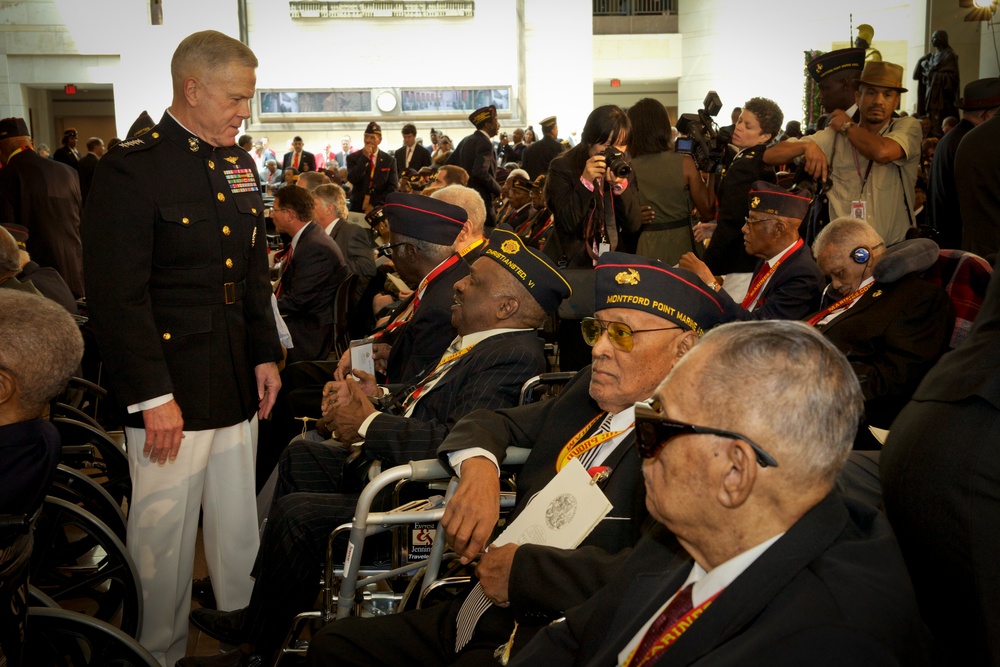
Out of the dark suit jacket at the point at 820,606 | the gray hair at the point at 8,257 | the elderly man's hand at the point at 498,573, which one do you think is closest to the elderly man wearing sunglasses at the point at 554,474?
the elderly man's hand at the point at 498,573

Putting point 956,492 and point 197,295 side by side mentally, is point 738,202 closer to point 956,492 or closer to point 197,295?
point 197,295

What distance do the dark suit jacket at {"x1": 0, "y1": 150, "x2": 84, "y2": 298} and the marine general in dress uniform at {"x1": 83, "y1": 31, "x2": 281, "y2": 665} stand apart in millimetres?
5133

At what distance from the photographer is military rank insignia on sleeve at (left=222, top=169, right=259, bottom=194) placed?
9.34 ft

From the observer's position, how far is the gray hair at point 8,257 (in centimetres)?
369

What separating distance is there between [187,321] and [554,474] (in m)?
1.17

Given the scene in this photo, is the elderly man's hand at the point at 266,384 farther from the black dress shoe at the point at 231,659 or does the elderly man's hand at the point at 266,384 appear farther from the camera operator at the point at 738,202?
the camera operator at the point at 738,202

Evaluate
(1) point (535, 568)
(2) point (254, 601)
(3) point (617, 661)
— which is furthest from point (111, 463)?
(3) point (617, 661)

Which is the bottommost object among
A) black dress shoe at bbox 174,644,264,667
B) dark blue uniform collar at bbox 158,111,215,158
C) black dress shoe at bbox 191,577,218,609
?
black dress shoe at bbox 191,577,218,609

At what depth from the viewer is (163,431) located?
2650 millimetres

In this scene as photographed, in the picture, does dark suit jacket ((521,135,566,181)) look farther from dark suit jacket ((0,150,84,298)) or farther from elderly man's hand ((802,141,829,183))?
elderly man's hand ((802,141,829,183))

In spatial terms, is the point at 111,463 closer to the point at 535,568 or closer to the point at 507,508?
the point at 507,508

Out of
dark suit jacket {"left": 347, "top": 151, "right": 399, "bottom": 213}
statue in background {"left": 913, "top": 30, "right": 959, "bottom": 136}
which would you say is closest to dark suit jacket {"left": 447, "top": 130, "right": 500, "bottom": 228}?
dark suit jacket {"left": 347, "top": 151, "right": 399, "bottom": 213}

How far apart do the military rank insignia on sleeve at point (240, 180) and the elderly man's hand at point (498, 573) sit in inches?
57.5

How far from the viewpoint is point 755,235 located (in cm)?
Answer: 439
